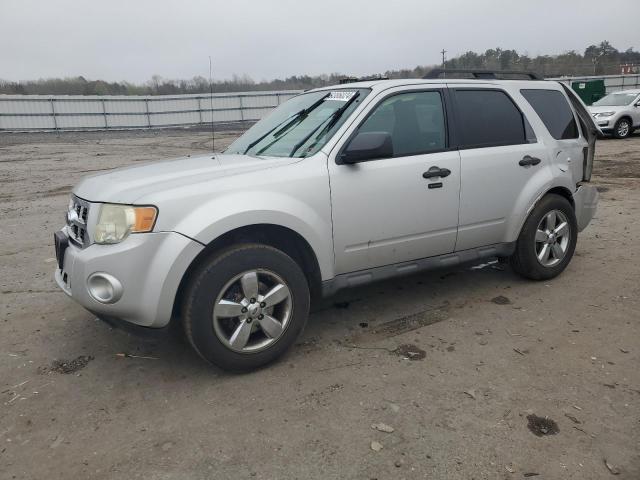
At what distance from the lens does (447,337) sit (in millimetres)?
3625

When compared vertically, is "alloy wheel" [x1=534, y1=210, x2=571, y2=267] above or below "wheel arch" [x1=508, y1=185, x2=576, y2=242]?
below

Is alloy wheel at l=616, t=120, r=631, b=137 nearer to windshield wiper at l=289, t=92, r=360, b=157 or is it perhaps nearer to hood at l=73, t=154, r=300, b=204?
windshield wiper at l=289, t=92, r=360, b=157

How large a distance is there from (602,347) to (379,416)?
5.76 ft

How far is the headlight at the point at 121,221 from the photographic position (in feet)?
9.28

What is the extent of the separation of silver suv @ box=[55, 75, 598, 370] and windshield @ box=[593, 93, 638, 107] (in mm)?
15599

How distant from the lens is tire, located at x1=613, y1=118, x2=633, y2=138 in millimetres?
17375

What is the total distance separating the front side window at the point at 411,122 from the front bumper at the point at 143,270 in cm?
153

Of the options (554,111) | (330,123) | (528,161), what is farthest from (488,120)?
(330,123)

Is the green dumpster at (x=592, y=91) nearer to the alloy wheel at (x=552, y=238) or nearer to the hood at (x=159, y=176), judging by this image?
the alloy wheel at (x=552, y=238)

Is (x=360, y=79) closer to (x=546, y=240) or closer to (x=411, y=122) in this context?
(x=411, y=122)

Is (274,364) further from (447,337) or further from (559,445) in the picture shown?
(559,445)

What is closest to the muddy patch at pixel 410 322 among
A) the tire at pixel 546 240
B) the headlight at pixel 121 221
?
the tire at pixel 546 240

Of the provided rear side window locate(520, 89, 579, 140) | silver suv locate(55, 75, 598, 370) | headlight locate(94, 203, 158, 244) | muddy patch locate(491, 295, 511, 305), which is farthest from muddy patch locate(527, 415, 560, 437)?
rear side window locate(520, 89, 579, 140)

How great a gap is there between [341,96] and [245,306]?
5.82ft
